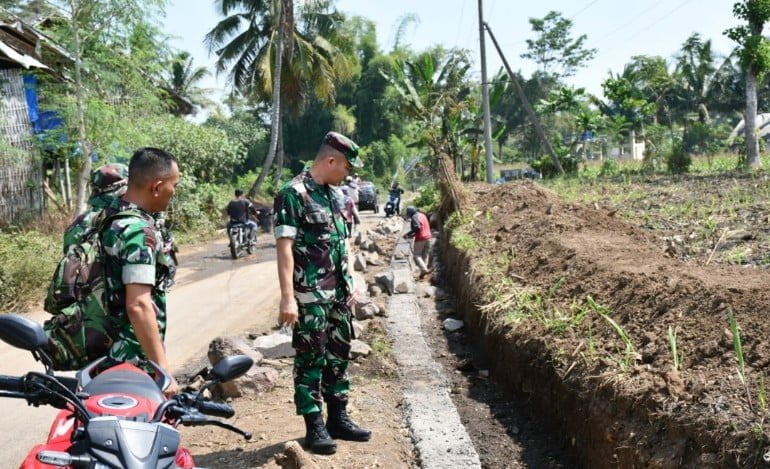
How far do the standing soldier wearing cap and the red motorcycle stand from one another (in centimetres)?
170

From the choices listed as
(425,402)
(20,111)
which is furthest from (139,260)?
(20,111)

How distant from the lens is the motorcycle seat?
2.08 m

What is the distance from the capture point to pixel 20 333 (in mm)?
2273

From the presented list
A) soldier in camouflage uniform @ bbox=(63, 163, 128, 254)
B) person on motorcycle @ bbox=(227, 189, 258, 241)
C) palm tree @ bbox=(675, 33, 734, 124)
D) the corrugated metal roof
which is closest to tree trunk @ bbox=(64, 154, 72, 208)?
the corrugated metal roof

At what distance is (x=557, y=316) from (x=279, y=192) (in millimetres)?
2671

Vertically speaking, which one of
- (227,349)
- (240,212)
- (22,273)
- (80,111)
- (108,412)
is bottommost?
(227,349)

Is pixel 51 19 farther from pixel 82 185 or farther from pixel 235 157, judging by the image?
pixel 235 157

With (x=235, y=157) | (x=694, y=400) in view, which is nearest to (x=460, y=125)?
(x=235, y=157)

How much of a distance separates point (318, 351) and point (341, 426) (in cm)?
59

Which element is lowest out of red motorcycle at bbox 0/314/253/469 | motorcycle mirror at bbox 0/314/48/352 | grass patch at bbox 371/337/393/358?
grass patch at bbox 371/337/393/358

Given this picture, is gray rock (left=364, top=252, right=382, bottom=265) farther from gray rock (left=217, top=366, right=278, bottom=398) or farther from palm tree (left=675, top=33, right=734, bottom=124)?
palm tree (left=675, top=33, right=734, bottom=124)

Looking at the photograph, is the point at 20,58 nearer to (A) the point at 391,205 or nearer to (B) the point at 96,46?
(B) the point at 96,46

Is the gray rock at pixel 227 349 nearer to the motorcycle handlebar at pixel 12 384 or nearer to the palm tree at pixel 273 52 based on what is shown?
the motorcycle handlebar at pixel 12 384

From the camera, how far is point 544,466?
183 inches
